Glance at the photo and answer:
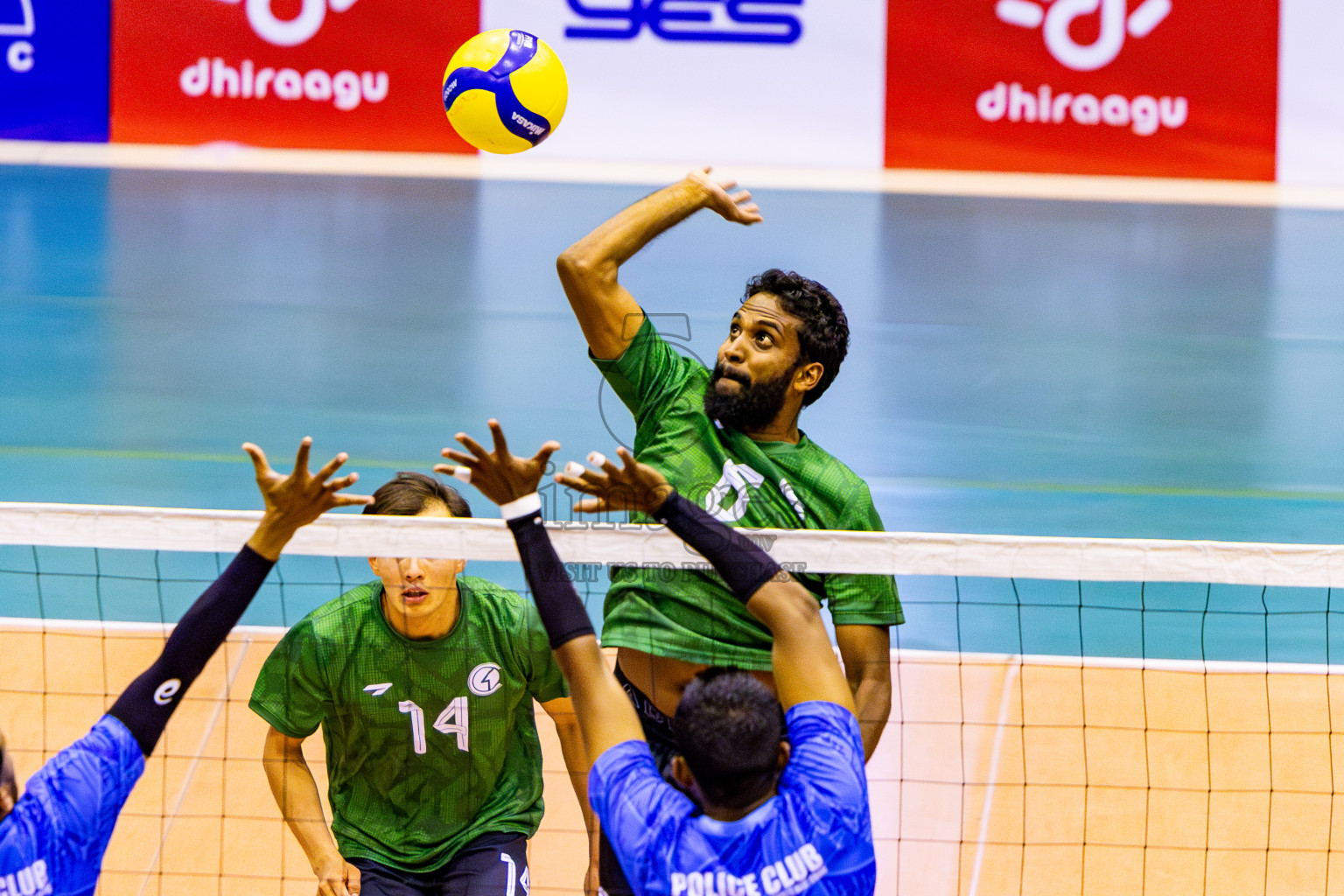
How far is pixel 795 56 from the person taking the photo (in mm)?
15078

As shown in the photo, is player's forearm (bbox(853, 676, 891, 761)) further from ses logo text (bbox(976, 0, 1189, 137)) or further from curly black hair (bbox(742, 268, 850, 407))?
ses logo text (bbox(976, 0, 1189, 137))

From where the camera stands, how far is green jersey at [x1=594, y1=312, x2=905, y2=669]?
13.2 ft

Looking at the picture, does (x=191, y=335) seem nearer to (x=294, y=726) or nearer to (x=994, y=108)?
(x=294, y=726)

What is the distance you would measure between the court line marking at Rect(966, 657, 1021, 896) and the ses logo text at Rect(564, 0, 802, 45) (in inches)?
393

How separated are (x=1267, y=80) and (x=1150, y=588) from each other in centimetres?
930

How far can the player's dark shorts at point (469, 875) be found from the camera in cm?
391

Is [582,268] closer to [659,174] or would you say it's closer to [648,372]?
[648,372]

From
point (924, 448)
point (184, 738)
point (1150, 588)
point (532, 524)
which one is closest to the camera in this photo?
point (532, 524)

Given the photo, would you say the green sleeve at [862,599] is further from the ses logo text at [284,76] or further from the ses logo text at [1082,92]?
the ses logo text at [284,76]

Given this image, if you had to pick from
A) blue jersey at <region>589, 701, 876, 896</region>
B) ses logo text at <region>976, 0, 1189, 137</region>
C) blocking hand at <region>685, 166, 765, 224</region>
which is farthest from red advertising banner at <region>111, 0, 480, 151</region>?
blue jersey at <region>589, 701, 876, 896</region>

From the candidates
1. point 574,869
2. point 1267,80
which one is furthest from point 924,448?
point 1267,80

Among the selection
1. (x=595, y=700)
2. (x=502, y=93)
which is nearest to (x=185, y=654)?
(x=595, y=700)

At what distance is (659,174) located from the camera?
15.2m

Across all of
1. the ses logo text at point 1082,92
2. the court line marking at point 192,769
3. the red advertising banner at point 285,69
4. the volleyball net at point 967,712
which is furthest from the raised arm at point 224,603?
the ses logo text at point 1082,92
